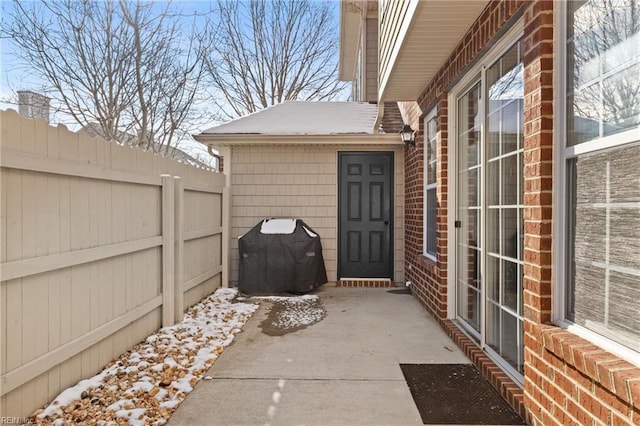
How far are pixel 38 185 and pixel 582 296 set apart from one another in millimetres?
2940

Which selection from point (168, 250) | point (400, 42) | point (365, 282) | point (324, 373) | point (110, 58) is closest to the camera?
point (324, 373)

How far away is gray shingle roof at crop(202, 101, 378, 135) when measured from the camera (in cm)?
674

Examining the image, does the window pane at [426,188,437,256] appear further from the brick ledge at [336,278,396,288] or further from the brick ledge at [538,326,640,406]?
the brick ledge at [538,326,640,406]

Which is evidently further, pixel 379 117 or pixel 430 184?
pixel 379 117

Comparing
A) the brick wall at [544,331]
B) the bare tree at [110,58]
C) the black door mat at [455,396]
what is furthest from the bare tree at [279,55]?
the black door mat at [455,396]

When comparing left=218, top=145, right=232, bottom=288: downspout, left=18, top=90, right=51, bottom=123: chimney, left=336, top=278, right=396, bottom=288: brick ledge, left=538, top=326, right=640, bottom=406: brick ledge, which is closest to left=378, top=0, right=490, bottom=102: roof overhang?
left=538, top=326, right=640, bottom=406: brick ledge

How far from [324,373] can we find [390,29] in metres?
3.49

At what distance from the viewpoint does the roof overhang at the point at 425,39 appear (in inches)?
127

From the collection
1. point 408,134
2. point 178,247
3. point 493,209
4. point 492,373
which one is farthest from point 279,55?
point 492,373

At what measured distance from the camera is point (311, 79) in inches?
628

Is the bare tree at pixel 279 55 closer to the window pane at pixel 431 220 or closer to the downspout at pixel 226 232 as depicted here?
the downspout at pixel 226 232

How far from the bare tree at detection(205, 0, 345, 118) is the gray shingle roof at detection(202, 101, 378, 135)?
811 cm

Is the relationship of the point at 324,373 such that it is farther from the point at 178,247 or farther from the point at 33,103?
the point at 33,103

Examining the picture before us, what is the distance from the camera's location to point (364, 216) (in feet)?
22.9
